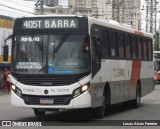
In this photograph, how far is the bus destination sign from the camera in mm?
14977

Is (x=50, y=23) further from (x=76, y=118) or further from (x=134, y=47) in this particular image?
(x=134, y=47)

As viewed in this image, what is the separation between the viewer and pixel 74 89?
14391mm

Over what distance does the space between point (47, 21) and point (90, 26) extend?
129 centimetres

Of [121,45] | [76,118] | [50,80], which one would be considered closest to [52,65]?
[50,80]

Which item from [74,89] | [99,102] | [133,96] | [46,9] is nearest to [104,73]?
[99,102]

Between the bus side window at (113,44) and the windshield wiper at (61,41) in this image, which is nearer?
the windshield wiper at (61,41)

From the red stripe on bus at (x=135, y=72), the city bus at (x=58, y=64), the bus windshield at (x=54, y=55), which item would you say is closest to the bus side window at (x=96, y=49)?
the city bus at (x=58, y=64)

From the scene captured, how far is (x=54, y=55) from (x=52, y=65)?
0.30 metres

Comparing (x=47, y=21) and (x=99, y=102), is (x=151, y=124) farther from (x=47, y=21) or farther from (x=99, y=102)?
(x=47, y=21)

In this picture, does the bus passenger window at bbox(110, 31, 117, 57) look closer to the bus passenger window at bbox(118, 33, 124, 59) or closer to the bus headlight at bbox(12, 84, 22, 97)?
the bus passenger window at bbox(118, 33, 124, 59)

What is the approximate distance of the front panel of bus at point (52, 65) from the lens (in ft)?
47.4

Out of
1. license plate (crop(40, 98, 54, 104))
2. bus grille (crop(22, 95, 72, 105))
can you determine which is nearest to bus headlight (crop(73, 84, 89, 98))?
bus grille (crop(22, 95, 72, 105))

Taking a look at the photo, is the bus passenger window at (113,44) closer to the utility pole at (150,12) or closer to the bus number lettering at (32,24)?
the bus number lettering at (32,24)

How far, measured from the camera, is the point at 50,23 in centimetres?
1512
